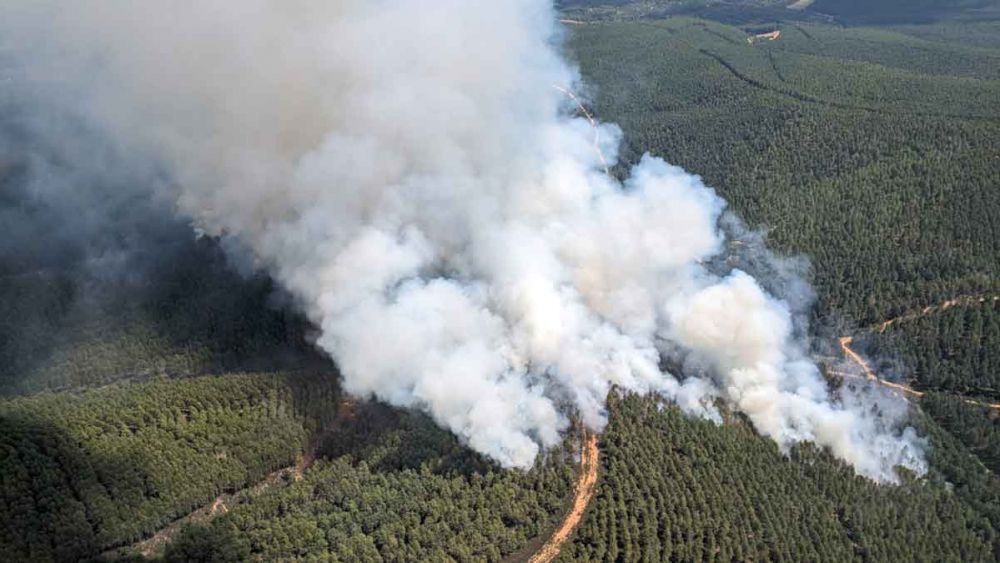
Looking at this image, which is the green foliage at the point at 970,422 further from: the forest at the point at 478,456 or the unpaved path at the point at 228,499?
the unpaved path at the point at 228,499

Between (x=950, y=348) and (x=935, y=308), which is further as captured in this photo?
(x=935, y=308)

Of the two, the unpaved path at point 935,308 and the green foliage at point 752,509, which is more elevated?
the unpaved path at point 935,308

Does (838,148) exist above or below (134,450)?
above

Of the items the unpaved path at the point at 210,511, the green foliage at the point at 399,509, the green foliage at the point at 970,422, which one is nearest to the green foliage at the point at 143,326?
the unpaved path at the point at 210,511

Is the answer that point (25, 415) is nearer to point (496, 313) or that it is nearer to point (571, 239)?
point (496, 313)

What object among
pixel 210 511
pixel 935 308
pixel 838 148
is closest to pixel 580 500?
pixel 210 511

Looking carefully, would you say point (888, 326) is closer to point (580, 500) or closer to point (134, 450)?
point (580, 500)

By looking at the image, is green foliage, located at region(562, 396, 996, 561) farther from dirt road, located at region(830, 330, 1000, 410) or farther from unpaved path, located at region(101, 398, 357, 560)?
unpaved path, located at region(101, 398, 357, 560)
